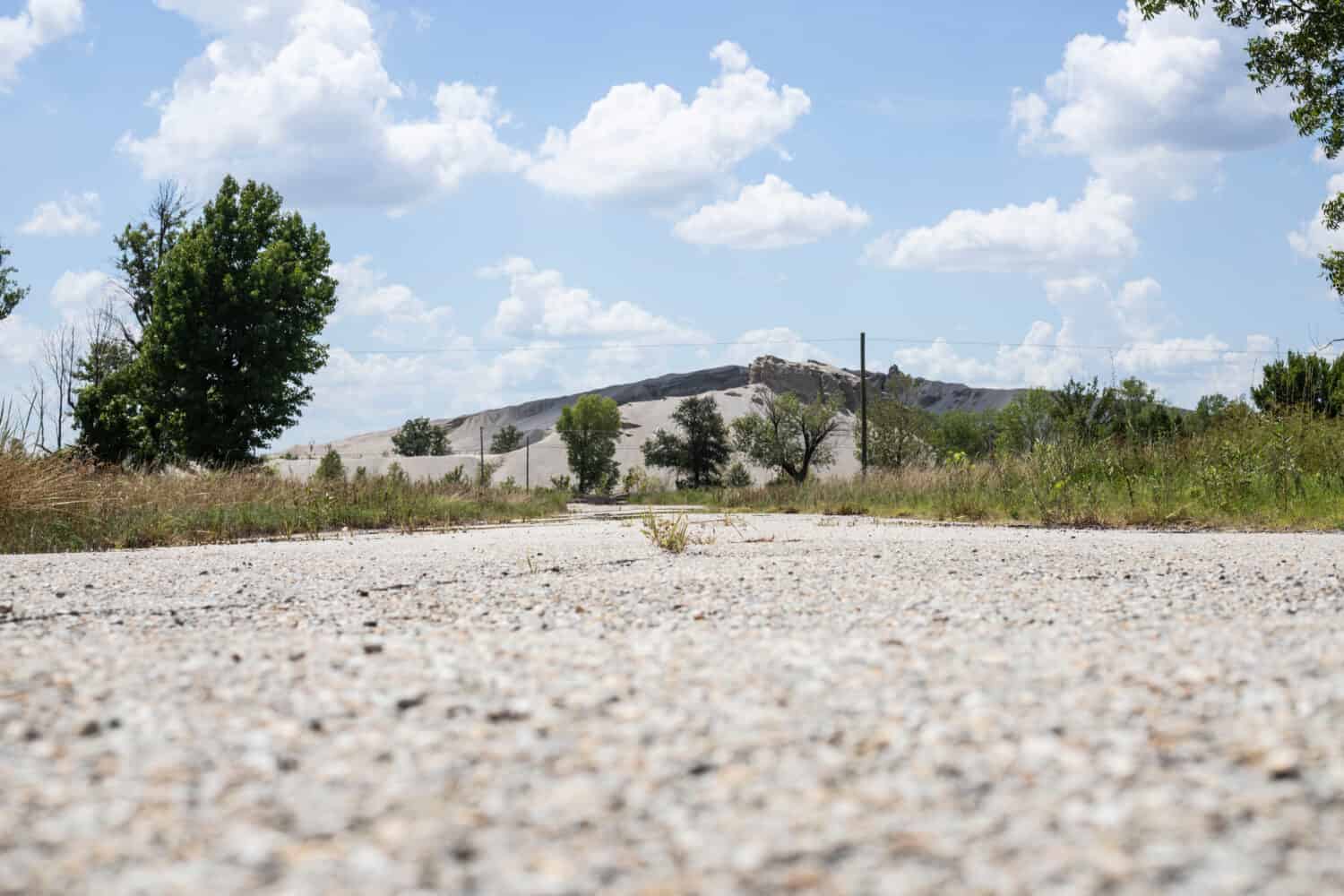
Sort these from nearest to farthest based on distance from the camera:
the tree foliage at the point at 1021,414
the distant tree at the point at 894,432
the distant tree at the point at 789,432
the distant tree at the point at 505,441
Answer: the distant tree at the point at 894,432, the distant tree at the point at 789,432, the tree foliage at the point at 1021,414, the distant tree at the point at 505,441

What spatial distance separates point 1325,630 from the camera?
3.65 meters

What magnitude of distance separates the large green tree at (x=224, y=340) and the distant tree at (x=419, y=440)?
77.6 metres

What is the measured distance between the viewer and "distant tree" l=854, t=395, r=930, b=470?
161ft

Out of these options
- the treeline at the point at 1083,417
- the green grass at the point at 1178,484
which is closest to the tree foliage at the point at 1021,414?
the treeline at the point at 1083,417

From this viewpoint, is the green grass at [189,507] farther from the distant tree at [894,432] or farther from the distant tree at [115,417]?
the distant tree at [894,432]

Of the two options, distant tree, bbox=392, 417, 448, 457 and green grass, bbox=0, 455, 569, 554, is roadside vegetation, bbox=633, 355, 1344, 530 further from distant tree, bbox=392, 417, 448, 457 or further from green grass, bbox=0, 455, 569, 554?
distant tree, bbox=392, 417, 448, 457

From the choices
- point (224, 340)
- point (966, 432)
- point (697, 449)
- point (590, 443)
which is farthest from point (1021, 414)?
point (224, 340)

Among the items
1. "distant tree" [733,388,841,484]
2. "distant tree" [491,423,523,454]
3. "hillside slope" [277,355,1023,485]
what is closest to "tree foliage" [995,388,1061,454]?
"hillside slope" [277,355,1023,485]

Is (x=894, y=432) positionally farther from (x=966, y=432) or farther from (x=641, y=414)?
(x=641, y=414)

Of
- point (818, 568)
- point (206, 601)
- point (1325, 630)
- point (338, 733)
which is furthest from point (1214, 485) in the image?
point (338, 733)

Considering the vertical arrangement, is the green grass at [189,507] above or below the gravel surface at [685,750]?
above

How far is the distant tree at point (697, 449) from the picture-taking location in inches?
2499

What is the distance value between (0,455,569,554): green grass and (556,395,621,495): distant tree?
49.9 metres

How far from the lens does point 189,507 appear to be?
14133 mm
